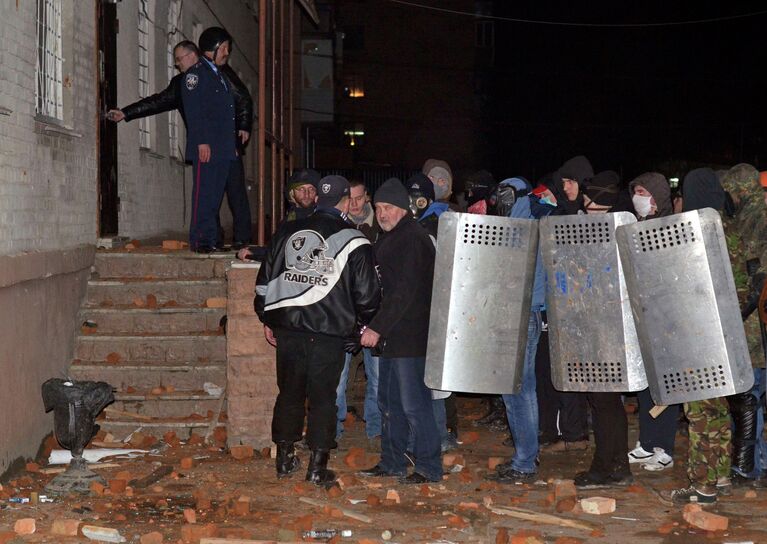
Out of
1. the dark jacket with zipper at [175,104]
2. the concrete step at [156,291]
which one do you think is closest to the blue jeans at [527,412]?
the concrete step at [156,291]

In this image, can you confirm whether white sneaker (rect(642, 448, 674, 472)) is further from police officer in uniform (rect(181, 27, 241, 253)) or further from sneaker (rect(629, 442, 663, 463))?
police officer in uniform (rect(181, 27, 241, 253))

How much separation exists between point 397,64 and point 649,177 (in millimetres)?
46207

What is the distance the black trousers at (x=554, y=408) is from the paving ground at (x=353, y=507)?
1.12 ft

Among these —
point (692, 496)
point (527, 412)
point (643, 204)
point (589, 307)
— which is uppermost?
point (643, 204)

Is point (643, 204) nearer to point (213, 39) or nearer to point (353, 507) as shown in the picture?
point (353, 507)

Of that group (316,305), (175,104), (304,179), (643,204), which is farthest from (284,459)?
(175,104)

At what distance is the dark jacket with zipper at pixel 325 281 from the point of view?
7.57 metres

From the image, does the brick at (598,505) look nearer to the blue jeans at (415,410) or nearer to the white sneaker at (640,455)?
the blue jeans at (415,410)

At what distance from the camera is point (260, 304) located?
7.84 meters

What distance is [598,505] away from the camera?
6789mm

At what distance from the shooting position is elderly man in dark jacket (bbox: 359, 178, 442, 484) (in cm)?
758

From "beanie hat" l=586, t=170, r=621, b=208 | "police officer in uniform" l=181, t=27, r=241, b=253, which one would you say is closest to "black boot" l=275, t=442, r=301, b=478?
"beanie hat" l=586, t=170, r=621, b=208

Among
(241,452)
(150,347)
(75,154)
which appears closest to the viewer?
(241,452)

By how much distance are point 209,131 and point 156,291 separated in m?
1.68
